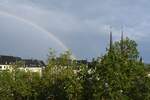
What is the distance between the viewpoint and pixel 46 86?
73.1 metres

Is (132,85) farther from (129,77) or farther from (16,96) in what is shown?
(16,96)

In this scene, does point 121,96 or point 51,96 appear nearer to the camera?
point 121,96

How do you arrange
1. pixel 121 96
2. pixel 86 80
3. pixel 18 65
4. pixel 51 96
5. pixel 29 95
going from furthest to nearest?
pixel 18 65 → pixel 29 95 → pixel 51 96 → pixel 86 80 → pixel 121 96

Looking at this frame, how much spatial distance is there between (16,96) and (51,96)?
9.40 meters

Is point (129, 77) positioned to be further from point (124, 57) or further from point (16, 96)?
point (16, 96)

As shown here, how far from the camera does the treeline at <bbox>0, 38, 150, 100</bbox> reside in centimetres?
5962

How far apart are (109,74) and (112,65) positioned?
4.24 ft

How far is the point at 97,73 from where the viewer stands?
201ft

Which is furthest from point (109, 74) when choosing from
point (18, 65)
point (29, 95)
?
point (18, 65)

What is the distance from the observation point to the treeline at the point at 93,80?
→ 59625 millimetres

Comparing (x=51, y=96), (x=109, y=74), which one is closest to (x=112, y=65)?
(x=109, y=74)

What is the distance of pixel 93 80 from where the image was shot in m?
62.4

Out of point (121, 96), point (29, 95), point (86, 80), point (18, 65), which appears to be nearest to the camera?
point (121, 96)

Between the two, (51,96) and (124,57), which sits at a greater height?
(124,57)
